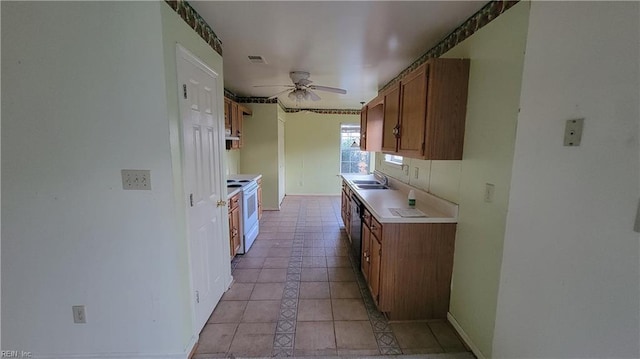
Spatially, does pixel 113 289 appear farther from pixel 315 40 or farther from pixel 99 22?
pixel 315 40

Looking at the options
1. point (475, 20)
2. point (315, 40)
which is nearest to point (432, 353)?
point (475, 20)

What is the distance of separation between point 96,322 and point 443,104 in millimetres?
2759

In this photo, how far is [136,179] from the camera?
1506mm

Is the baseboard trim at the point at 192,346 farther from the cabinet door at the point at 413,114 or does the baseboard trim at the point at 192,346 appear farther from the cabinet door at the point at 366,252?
the cabinet door at the point at 413,114

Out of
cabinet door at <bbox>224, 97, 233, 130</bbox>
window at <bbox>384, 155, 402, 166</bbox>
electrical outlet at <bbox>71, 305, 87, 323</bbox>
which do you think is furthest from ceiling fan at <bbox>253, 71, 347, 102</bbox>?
electrical outlet at <bbox>71, 305, 87, 323</bbox>

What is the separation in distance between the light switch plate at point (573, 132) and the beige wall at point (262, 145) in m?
4.71

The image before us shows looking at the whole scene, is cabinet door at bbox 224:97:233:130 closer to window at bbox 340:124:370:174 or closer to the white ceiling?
the white ceiling

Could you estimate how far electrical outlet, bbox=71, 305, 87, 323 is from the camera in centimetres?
159

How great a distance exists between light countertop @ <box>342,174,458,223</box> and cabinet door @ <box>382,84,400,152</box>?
52 cm

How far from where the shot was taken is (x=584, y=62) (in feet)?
3.43

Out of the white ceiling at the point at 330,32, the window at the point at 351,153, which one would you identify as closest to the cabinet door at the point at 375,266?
the white ceiling at the point at 330,32

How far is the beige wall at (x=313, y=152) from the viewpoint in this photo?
673 cm

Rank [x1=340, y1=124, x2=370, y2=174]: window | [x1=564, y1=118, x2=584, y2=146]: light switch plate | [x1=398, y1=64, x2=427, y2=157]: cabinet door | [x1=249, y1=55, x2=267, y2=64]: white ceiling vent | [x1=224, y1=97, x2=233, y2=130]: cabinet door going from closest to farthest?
[x1=564, y1=118, x2=584, y2=146]: light switch plate < [x1=398, y1=64, x2=427, y2=157]: cabinet door < [x1=249, y1=55, x2=267, y2=64]: white ceiling vent < [x1=224, y1=97, x2=233, y2=130]: cabinet door < [x1=340, y1=124, x2=370, y2=174]: window

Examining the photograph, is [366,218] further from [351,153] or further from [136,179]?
[351,153]
